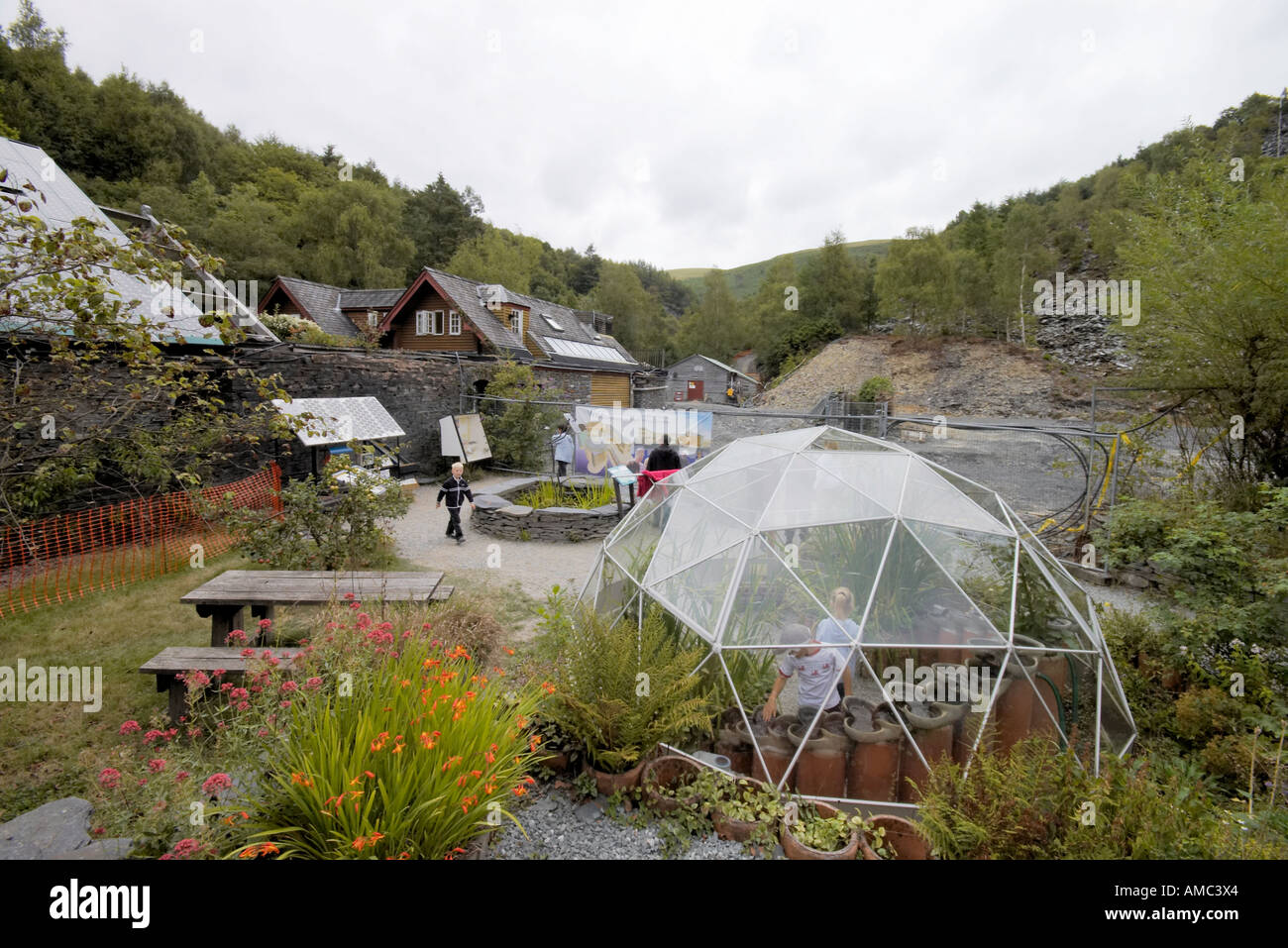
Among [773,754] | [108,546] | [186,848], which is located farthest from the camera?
[108,546]

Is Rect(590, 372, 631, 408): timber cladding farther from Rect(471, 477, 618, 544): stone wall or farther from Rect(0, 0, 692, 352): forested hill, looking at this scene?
Rect(471, 477, 618, 544): stone wall

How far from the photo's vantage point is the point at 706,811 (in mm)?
3102

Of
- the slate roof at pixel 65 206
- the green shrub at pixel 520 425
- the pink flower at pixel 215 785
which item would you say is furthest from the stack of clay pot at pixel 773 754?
the green shrub at pixel 520 425

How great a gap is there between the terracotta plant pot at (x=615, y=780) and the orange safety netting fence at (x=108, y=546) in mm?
7050

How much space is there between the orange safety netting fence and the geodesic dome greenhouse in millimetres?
7393

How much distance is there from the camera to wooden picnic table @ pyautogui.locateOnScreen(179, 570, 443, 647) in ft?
16.2

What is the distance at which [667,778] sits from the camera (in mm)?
3355

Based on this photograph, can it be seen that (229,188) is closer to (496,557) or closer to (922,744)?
(496,557)

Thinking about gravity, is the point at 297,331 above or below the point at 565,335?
below

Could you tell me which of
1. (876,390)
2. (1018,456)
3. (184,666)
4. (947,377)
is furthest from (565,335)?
(184,666)

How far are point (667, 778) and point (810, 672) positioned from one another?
1.12 metres

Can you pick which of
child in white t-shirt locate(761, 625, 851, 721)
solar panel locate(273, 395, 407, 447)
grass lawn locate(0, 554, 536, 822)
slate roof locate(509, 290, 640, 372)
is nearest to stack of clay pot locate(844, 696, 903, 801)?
child in white t-shirt locate(761, 625, 851, 721)
